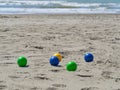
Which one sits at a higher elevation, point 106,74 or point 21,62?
point 21,62

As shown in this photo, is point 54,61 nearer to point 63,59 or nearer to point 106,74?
point 63,59

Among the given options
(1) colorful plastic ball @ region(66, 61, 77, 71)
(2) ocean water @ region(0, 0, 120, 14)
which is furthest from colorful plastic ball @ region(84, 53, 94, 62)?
(2) ocean water @ region(0, 0, 120, 14)

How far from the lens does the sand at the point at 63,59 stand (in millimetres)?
5328

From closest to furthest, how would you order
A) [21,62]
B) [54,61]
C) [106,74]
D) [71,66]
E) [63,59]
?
1. [106,74]
2. [71,66]
3. [21,62]
4. [54,61]
5. [63,59]

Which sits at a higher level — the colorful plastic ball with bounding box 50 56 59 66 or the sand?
the colorful plastic ball with bounding box 50 56 59 66

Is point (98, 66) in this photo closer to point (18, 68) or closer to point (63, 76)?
point (63, 76)

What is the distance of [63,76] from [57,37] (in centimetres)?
450

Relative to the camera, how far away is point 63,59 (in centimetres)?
723

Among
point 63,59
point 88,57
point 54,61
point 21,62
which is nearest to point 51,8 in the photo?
point 63,59

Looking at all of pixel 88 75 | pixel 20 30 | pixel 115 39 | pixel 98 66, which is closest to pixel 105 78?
pixel 88 75

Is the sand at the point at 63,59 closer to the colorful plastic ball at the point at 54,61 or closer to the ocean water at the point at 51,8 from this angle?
the colorful plastic ball at the point at 54,61

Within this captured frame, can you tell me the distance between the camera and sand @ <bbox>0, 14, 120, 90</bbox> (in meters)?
5.33

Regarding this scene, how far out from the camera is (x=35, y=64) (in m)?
6.66

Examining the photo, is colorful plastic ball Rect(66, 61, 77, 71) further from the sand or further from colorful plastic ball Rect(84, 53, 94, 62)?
colorful plastic ball Rect(84, 53, 94, 62)
